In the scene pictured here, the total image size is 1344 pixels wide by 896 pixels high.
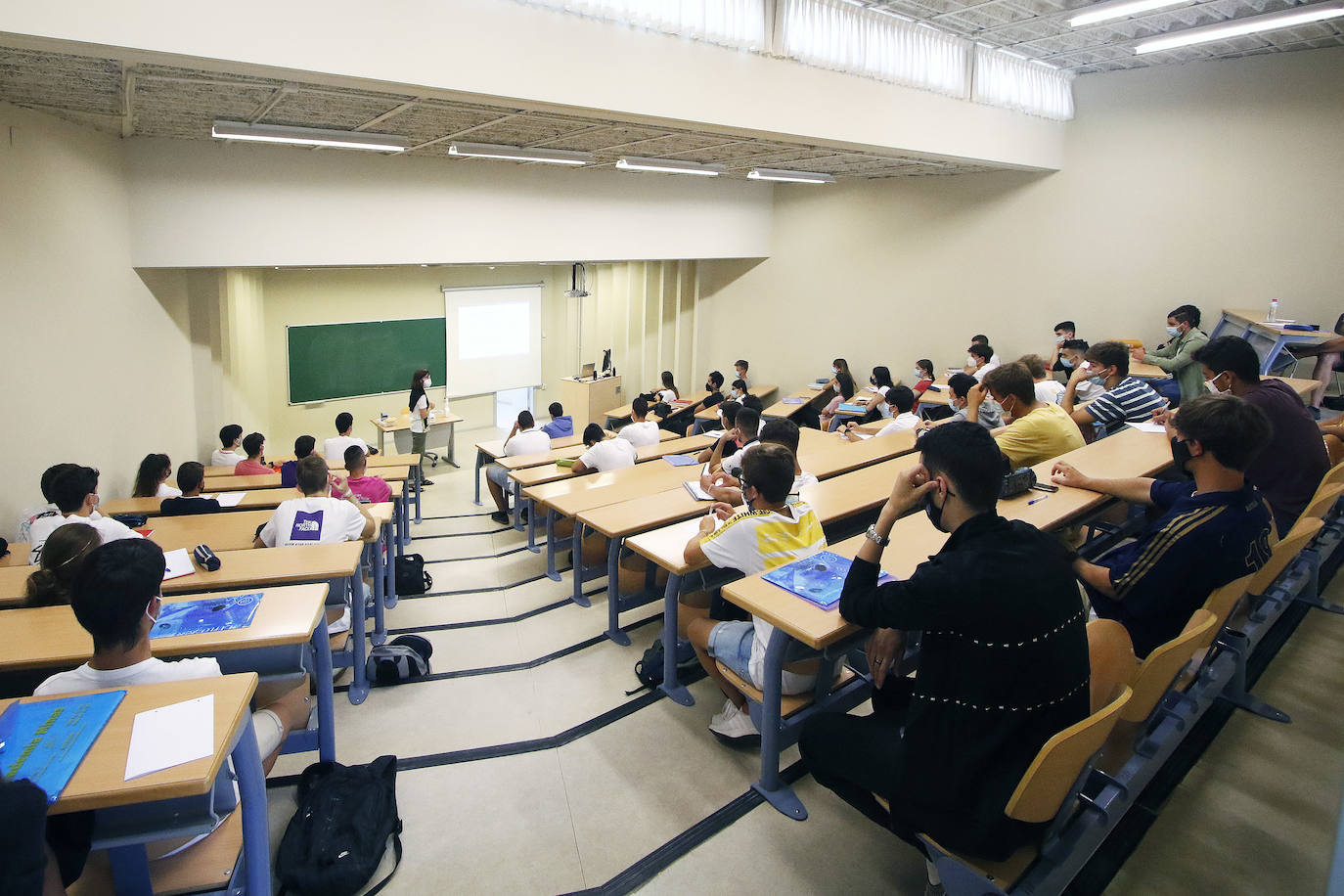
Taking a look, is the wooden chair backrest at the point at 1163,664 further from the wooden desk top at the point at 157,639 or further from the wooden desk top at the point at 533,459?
the wooden desk top at the point at 533,459

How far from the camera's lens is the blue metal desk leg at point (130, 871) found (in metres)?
1.82

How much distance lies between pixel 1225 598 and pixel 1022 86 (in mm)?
5632

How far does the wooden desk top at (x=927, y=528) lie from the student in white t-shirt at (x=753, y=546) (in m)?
0.19

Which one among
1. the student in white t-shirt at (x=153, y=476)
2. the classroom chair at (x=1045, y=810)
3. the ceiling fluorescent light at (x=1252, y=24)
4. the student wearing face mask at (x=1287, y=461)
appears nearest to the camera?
the classroom chair at (x=1045, y=810)

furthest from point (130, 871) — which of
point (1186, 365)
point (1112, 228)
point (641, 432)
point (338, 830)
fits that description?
point (1112, 228)

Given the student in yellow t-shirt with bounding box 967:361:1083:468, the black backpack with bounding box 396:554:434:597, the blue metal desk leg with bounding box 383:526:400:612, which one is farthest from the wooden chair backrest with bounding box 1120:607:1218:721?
the black backpack with bounding box 396:554:434:597

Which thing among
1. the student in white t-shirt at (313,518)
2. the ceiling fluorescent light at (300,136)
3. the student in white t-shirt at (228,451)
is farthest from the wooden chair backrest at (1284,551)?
the student in white t-shirt at (228,451)

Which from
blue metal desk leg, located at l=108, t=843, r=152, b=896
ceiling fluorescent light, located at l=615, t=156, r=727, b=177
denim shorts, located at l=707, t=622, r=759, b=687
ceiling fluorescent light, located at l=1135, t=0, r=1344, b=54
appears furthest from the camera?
ceiling fluorescent light, located at l=615, t=156, r=727, b=177

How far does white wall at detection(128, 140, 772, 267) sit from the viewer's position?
5887 millimetres

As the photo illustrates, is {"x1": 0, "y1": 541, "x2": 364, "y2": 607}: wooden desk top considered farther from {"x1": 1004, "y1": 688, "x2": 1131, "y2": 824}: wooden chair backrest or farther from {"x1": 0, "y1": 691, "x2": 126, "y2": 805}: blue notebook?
{"x1": 1004, "y1": 688, "x2": 1131, "y2": 824}: wooden chair backrest

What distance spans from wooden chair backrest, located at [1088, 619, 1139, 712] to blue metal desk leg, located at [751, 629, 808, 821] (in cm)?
87

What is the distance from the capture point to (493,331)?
11211mm

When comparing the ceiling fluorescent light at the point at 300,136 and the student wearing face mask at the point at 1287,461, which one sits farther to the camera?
the ceiling fluorescent light at the point at 300,136

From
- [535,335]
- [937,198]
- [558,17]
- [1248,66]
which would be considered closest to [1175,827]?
[558,17]
